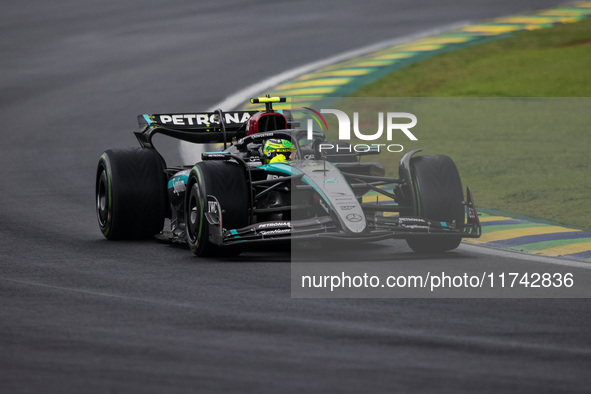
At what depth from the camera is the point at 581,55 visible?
25453mm

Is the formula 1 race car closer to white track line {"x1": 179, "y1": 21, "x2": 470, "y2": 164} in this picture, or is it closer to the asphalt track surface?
the asphalt track surface

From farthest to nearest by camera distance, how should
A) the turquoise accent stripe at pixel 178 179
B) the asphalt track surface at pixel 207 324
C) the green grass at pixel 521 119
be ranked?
1. the green grass at pixel 521 119
2. the turquoise accent stripe at pixel 178 179
3. the asphalt track surface at pixel 207 324

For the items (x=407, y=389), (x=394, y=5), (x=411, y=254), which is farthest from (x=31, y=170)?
(x=394, y=5)

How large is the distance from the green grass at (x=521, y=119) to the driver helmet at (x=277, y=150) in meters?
3.53

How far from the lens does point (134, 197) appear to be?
1223 centimetres

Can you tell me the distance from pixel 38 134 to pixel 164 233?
9.76 meters

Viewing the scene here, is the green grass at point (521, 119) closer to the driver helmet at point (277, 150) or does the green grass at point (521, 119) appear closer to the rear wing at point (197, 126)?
the rear wing at point (197, 126)

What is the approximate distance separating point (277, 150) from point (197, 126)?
7.13ft

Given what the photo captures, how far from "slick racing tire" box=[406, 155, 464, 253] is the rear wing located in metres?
2.62

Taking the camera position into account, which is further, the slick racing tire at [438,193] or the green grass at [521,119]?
the green grass at [521,119]

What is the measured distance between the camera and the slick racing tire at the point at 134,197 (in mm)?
12219

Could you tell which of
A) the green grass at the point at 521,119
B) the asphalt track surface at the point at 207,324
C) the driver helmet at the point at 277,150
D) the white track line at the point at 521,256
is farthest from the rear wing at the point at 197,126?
the green grass at the point at 521,119

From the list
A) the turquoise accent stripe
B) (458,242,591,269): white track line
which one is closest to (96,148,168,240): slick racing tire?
the turquoise accent stripe

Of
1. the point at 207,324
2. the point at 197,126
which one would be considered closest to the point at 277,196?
the point at 197,126
